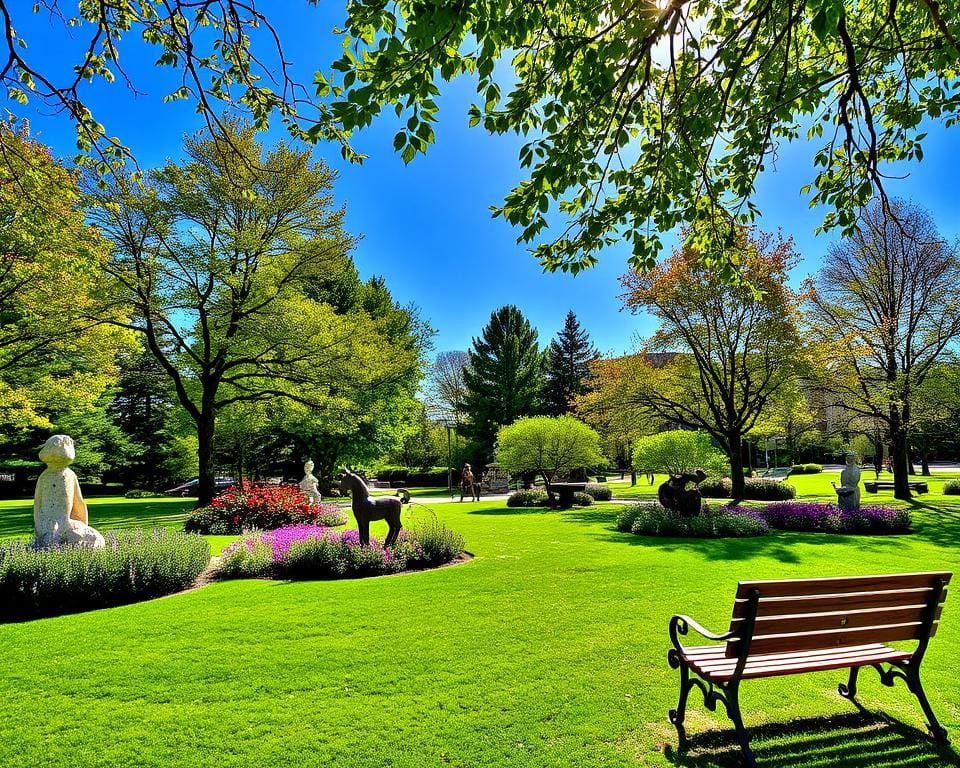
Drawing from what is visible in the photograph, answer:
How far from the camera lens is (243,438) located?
29688mm

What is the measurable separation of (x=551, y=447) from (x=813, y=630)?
73.2ft

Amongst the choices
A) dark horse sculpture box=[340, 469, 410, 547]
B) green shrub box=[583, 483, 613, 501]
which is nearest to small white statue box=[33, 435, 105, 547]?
dark horse sculpture box=[340, 469, 410, 547]

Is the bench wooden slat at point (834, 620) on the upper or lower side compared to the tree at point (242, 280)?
lower

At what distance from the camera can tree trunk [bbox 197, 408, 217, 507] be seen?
62.5 feet

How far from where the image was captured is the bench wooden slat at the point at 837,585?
3.37 meters

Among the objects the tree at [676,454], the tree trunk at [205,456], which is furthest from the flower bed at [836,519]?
the tree trunk at [205,456]

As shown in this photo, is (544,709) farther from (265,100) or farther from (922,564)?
(922,564)

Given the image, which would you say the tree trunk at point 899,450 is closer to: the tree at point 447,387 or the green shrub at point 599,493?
the green shrub at point 599,493

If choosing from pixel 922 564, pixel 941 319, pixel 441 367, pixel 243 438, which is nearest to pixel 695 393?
pixel 941 319

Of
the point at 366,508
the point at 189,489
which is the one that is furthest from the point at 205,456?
the point at 189,489

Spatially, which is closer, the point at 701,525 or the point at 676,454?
the point at 701,525

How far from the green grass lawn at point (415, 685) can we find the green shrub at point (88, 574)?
19.7 inches

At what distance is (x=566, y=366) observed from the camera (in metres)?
51.7

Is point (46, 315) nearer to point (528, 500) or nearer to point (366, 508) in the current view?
point (366, 508)
